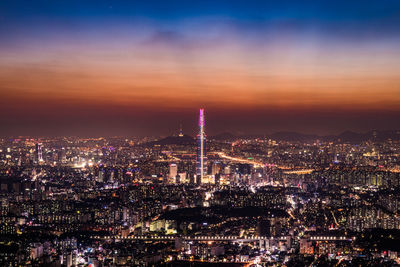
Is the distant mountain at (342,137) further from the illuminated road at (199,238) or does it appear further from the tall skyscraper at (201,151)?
the illuminated road at (199,238)

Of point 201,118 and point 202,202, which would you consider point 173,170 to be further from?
point 202,202

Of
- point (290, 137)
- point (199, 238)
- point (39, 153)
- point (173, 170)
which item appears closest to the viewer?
point (199, 238)

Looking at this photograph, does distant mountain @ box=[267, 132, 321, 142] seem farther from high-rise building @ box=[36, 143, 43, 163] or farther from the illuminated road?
the illuminated road

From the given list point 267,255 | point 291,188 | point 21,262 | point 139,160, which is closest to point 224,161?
point 139,160

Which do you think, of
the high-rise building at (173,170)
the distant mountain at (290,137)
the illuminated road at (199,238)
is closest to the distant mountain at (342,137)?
the distant mountain at (290,137)

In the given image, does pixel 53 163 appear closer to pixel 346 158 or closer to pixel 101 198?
pixel 101 198

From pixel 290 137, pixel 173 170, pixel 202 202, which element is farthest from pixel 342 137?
pixel 202 202
